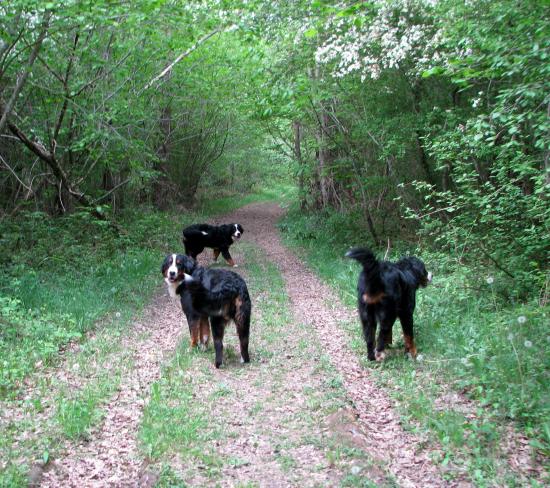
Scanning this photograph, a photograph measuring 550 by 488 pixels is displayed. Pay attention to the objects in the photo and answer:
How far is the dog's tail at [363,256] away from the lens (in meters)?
5.51

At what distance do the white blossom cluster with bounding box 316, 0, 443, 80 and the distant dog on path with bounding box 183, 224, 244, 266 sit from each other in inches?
202

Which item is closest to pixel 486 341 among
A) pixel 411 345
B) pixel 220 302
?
pixel 411 345

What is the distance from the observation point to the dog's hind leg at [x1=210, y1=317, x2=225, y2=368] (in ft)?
20.0

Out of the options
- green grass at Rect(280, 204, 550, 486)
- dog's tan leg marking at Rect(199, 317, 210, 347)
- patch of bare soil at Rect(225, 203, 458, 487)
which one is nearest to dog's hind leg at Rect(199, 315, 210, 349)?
dog's tan leg marking at Rect(199, 317, 210, 347)

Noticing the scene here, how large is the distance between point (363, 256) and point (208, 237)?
26.5 ft

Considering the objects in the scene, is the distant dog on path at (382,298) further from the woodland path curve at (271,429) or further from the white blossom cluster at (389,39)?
the white blossom cluster at (389,39)

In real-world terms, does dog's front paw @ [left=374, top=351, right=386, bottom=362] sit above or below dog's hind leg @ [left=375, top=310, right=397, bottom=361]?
below

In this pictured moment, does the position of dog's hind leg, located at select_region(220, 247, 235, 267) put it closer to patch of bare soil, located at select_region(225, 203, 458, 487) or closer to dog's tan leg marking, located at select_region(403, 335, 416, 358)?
patch of bare soil, located at select_region(225, 203, 458, 487)

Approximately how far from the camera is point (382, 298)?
5758mm

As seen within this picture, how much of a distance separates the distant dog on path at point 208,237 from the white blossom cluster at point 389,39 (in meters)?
5.14

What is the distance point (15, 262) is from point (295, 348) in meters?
6.60

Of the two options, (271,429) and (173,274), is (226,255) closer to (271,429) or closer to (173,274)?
(173,274)

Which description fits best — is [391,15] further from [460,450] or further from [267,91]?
[460,450]

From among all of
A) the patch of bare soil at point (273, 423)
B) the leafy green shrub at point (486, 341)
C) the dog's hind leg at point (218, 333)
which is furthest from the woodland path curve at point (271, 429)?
the leafy green shrub at point (486, 341)
